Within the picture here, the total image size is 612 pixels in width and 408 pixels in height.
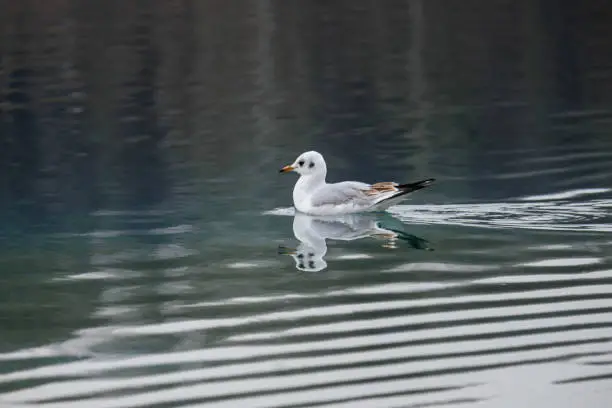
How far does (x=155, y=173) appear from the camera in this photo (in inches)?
863

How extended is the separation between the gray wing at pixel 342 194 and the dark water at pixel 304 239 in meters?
0.31

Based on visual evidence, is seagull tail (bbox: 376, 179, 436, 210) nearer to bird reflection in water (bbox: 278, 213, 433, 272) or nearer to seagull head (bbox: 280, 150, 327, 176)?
bird reflection in water (bbox: 278, 213, 433, 272)

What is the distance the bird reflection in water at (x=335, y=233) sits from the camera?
14.6 m

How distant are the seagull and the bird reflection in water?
124mm

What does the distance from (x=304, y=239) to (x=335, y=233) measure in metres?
0.44

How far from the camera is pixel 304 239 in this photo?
624 inches

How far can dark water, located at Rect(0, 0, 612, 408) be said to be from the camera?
390 inches

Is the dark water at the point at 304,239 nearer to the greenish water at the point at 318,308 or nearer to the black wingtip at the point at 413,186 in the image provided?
the greenish water at the point at 318,308

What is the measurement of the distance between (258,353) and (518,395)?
2263 mm

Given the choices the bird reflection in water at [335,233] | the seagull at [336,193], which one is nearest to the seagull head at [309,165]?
the seagull at [336,193]

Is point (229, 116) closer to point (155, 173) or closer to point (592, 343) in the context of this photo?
point (155, 173)

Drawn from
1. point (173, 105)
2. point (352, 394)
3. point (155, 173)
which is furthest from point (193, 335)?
point (173, 105)

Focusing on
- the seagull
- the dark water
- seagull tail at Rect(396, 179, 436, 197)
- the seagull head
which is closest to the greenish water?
the dark water

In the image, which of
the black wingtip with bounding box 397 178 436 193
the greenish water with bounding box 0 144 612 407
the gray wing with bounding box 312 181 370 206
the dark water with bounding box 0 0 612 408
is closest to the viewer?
the greenish water with bounding box 0 144 612 407
